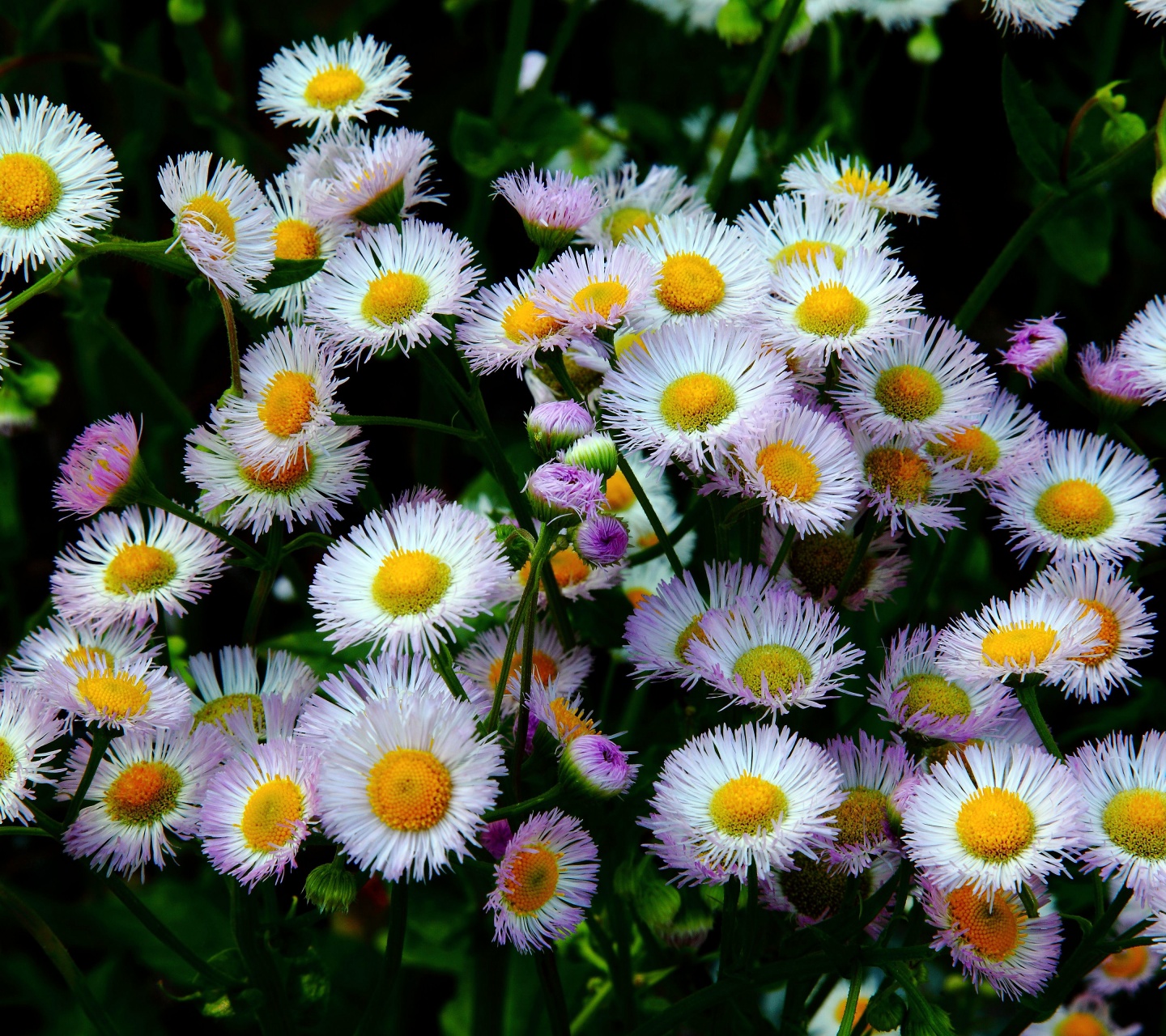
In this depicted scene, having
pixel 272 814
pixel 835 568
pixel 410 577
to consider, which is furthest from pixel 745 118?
pixel 272 814

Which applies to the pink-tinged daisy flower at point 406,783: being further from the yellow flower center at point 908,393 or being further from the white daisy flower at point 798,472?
the yellow flower center at point 908,393

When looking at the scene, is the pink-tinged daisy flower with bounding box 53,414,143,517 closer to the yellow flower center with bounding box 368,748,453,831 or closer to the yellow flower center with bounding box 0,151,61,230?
the yellow flower center with bounding box 0,151,61,230

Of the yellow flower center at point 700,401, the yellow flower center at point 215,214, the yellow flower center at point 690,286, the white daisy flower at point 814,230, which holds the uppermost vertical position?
the white daisy flower at point 814,230

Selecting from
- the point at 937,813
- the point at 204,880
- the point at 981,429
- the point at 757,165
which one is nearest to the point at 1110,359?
the point at 981,429

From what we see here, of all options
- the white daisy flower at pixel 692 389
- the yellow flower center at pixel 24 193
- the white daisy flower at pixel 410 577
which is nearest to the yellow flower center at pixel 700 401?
the white daisy flower at pixel 692 389

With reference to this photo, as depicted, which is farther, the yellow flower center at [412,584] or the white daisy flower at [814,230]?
the white daisy flower at [814,230]

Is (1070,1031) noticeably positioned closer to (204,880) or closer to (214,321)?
(204,880)

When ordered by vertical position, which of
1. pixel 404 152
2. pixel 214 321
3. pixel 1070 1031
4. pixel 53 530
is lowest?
pixel 1070 1031

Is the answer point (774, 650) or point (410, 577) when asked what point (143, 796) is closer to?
point (410, 577)
